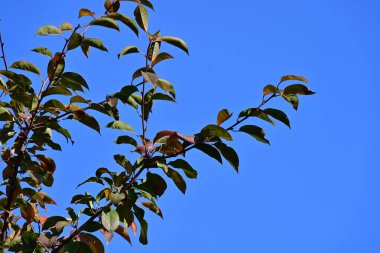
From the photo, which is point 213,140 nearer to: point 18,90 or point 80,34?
point 80,34

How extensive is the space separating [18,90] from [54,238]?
0.68 m

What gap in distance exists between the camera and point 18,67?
2.56 metres

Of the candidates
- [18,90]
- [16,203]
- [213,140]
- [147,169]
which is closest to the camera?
[213,140]

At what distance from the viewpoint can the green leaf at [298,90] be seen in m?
2.16

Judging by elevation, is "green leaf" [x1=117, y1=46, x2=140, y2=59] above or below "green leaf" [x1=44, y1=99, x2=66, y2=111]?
above

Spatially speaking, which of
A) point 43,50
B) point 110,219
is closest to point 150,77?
point 110,219

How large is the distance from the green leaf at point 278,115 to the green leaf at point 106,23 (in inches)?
28.0

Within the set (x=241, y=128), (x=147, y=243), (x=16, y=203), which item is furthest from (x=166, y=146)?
(x=16, y=203)

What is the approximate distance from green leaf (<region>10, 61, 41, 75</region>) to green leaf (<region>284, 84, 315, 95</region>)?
1072 millimetres

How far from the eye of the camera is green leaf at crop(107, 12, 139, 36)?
7.87 ft

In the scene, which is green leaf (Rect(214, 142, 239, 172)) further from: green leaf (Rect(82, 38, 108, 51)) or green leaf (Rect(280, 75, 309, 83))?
green leaf (Rect(82, 38, 108, 51))

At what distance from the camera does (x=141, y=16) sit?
2359 mm

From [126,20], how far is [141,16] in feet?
0.29

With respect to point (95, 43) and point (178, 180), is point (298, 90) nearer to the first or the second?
point (178, 180)
